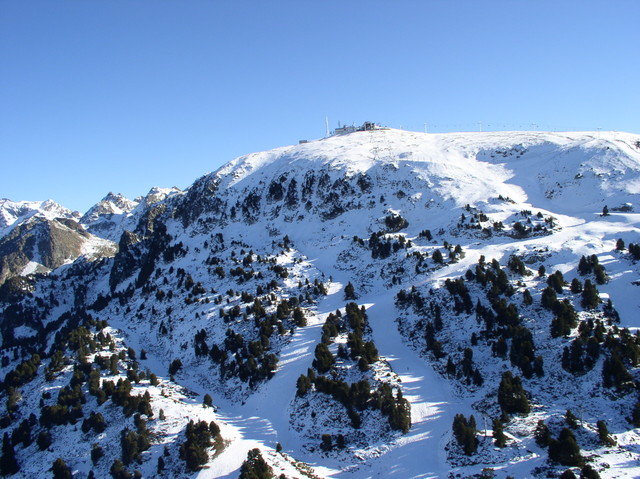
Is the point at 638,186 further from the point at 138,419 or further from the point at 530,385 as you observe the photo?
the point at 138,419

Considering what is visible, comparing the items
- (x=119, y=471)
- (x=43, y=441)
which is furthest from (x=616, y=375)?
(x=43, y=441)

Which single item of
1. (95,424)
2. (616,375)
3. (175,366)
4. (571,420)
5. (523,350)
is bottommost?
(571,420)

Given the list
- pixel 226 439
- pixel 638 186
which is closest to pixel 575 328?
pixel 226 439

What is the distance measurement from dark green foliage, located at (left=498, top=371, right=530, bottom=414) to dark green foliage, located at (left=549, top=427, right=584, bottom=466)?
6.19 meters

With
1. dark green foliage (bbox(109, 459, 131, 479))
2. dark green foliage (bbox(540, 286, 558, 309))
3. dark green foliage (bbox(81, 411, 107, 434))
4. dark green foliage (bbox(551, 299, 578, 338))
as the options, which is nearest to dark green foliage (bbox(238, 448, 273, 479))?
dark green foliage (bbox(109, 459, 131, 479))

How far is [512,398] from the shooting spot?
128ft

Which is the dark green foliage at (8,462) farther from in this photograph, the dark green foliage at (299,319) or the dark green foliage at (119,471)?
the dark green foliage at (299,319)

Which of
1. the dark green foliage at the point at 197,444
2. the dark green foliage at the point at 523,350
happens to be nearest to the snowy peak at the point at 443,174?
the dark green foliage at the point at 523,350

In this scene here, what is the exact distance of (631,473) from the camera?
30016mm

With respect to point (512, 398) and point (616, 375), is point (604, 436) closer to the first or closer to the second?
point (512, 398)

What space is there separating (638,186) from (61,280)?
636 feet

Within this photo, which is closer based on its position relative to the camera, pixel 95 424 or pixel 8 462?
pixel 8 462

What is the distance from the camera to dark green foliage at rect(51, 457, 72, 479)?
1642 inches

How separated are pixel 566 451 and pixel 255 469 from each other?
25.4 m
